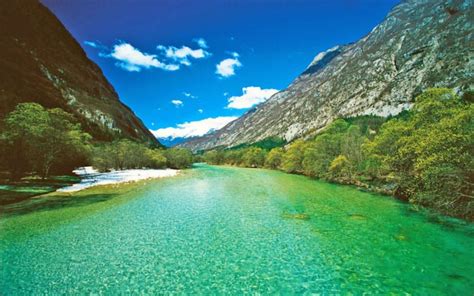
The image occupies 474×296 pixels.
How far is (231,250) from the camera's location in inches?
950

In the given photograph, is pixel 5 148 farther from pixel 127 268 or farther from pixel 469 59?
pixel 469 59

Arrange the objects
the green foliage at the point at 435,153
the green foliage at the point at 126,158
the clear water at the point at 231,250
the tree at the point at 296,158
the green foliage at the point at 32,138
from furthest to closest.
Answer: the green foliage at the point at 126,158, the tree at the point at 296,158, the green foliage at the point at 32,138, the green foliage at the point at 435,153, the clear water at the point at 231,250

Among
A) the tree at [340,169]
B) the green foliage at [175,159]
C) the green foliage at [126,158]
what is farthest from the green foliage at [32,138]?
the green foliage at [175,159]

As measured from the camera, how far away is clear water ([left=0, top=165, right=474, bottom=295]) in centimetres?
1752

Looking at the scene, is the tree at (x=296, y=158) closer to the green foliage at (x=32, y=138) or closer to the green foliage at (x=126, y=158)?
the green foliage at (x=126, y=158)

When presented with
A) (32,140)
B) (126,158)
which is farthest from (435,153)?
(126,158)

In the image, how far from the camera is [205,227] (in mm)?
31484

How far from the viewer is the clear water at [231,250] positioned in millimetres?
17516

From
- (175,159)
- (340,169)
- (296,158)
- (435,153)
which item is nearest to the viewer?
(435,153)

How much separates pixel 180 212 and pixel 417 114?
127 ft

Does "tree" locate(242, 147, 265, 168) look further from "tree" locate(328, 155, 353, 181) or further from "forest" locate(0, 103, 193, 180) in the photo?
"forest" locate(0, 103, 193, 180)

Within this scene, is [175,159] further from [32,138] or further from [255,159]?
[32,138]

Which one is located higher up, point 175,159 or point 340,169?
point 175,159

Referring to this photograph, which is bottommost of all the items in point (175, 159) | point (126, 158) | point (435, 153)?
point (435, 153)
